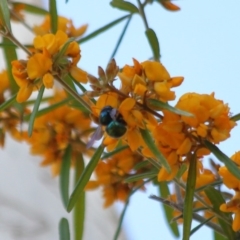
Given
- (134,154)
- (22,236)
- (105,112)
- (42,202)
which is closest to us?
(105,112)

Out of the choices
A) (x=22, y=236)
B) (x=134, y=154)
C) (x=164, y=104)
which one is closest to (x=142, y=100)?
(x=164, y=104)

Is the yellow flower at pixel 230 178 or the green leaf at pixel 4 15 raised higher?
the green leaf at pixel 4 15

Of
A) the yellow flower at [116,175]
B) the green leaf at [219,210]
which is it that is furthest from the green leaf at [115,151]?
the green leaf at [219,210]

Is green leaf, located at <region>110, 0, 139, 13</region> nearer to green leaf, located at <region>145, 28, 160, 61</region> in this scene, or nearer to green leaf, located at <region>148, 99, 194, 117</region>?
green leaf, located at <region>145, 28, 160, 61</region>

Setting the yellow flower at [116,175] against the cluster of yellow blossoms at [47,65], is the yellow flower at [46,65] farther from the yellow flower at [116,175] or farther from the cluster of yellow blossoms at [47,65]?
the yellow flower at [116,175]

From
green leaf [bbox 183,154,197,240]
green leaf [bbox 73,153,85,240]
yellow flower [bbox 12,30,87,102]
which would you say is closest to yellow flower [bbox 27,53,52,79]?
yellow flower [bbox 12,30,87,102]

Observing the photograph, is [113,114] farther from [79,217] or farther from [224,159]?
[79,217]

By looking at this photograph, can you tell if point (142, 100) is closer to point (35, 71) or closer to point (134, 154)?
point (35, 71)

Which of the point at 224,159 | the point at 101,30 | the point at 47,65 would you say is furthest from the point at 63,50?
the point at 101,30
